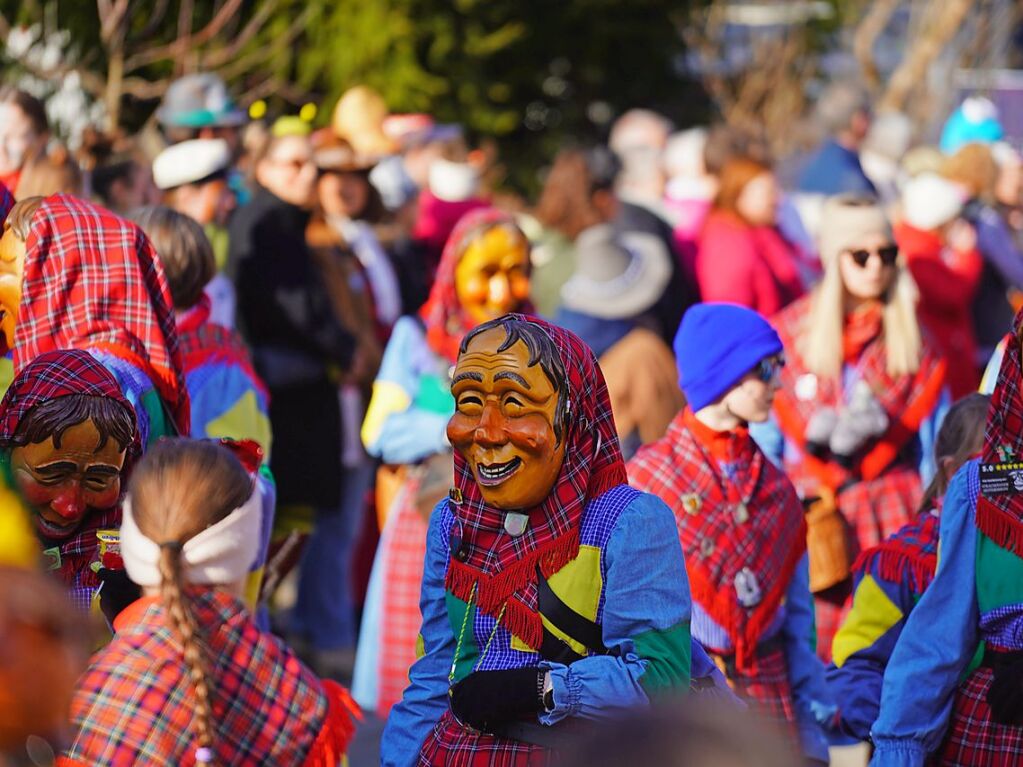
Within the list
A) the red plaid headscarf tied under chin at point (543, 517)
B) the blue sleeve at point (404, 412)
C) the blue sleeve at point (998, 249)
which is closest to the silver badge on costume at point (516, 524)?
the red plaid headscarf tied under chin at point (543, 517)

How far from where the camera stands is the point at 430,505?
690cm

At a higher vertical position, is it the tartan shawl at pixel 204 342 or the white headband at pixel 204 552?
the white headband at pixel 204 552

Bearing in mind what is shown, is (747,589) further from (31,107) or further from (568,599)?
(31,107)

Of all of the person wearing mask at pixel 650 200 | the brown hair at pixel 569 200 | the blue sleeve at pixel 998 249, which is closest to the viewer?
the person wearing mask at pixel 650 200

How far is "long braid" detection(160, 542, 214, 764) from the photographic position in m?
3.28

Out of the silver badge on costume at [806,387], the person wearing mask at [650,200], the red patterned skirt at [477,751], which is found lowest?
the person wearing mask at [650,200]

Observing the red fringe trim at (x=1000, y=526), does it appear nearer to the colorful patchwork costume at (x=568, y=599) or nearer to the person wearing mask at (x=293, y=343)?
the colorful patchwork costume at (x=568, y=599)

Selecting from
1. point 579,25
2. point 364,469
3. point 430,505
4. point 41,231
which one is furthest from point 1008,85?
point 41,231

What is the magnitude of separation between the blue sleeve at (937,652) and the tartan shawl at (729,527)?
0.94 meters

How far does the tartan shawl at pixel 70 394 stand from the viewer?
13.6ft

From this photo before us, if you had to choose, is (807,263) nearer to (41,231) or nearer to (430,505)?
(430,505)

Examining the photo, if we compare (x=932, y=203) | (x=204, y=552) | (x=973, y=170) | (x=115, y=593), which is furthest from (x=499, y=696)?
(x=973, y=170)

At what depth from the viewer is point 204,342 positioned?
601cm

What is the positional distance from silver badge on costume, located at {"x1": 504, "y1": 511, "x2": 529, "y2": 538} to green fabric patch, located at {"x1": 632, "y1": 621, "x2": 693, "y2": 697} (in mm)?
317
